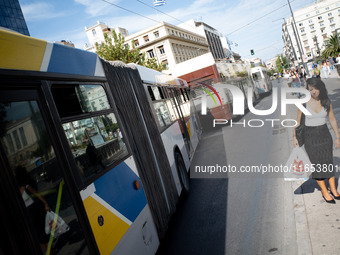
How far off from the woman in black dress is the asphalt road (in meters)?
0.71

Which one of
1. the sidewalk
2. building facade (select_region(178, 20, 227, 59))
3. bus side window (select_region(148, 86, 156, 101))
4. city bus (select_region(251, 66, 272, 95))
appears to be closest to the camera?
the sidewalk

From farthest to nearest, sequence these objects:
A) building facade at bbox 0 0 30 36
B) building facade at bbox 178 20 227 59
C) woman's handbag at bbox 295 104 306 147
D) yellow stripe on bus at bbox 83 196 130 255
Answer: building facade at bbox 178 20 227 59, building facade at bbox 0 0 30 36, woman's handbag at bbox 295 104 306 147, yellow stripe on bus at bbox 83 196 130 255

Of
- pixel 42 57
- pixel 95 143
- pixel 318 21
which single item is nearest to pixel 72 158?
pixel 95 143

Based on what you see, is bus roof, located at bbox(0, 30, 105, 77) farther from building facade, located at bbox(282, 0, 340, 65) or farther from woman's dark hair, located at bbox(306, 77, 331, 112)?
building facade, located at bbox(282, 0, 340, 65)

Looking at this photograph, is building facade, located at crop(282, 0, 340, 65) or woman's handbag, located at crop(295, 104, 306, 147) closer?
woman's handbag, located at crop(295, 104, 306, 147)

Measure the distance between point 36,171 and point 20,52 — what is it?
3.31ft

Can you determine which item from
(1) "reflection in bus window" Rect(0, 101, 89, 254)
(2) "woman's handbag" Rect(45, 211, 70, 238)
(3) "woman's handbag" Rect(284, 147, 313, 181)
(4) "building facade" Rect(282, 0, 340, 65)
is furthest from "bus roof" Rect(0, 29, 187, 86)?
(4) "building facade" Rect(282, 0, 340, 65)

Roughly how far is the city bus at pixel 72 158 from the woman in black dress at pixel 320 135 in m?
2.44

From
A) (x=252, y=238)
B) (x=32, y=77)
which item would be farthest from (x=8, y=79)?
(x=252, y=238)

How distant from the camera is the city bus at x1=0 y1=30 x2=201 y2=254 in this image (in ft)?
6.98

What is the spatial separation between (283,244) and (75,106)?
315 centimetres

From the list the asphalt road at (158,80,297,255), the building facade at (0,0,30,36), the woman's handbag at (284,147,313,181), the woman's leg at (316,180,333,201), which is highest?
the building facade at (0,0,30,36)

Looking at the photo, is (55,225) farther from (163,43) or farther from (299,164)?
(163,43)

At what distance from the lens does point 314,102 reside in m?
4.33
